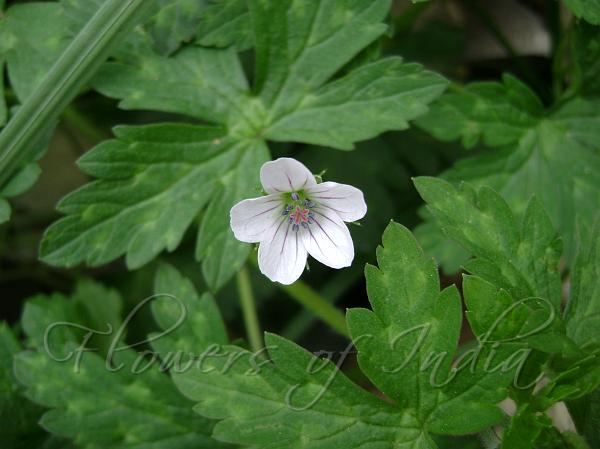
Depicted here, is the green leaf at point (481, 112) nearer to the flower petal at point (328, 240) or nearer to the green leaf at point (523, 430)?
the flower petal at point (328, 240)

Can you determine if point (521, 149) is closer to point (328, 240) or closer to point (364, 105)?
point (364, 105)

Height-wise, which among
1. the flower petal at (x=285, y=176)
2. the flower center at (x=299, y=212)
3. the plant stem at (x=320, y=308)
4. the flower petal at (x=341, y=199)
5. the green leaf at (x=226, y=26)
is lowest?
the plant stem at (x=320, y=308)

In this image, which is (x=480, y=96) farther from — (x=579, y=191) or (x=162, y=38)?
(x=162, y=38)

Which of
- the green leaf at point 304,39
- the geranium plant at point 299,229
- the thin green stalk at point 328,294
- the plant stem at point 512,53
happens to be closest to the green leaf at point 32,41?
the geranium plant at point 299,229

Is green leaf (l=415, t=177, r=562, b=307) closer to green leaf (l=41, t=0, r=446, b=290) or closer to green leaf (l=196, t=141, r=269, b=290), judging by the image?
→ green leaf (l=41, t=0, r=446, b=290)

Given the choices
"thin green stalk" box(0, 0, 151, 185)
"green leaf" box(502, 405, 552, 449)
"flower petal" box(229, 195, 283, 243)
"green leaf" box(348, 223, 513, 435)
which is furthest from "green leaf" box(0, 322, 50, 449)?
"green leaf" box(502, 405, 552, 449)

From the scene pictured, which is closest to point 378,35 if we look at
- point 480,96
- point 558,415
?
point 480,96
